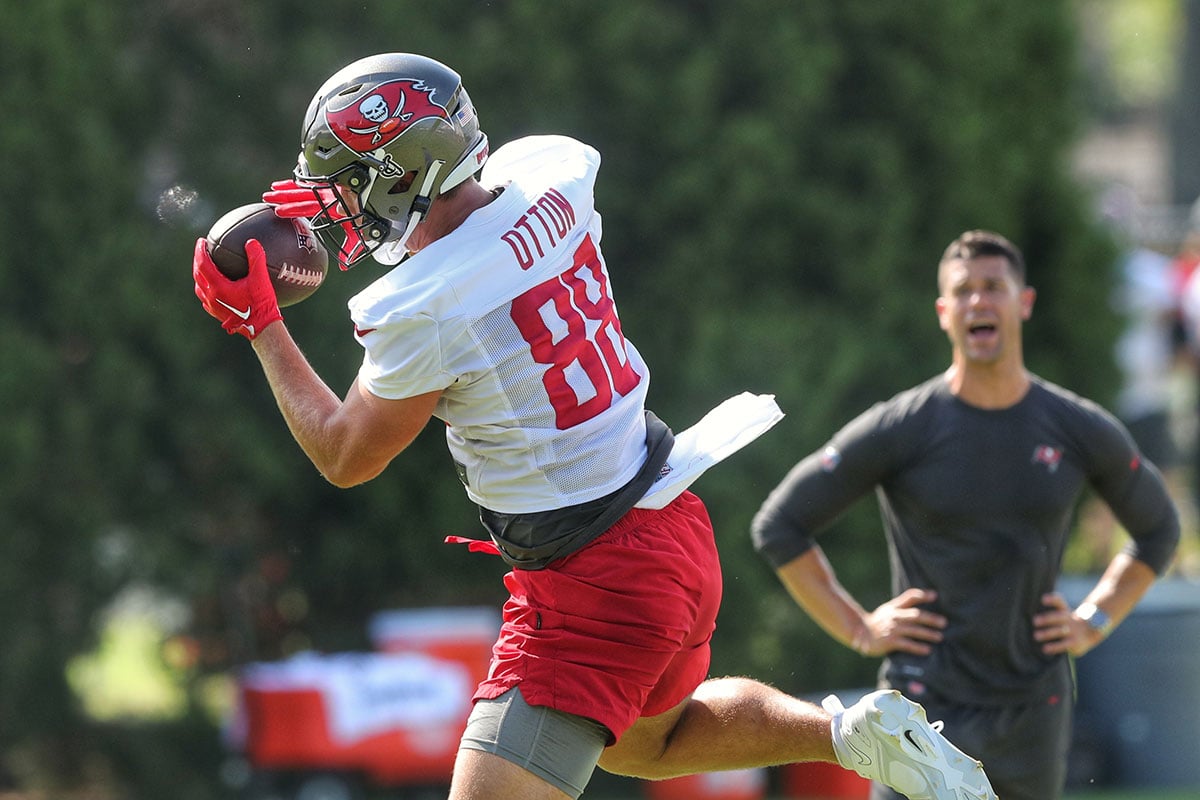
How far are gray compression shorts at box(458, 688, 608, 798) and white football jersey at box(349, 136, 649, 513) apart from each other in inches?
17.7

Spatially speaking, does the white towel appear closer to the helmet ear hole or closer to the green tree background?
the helmet ear hole

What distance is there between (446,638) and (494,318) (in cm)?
408

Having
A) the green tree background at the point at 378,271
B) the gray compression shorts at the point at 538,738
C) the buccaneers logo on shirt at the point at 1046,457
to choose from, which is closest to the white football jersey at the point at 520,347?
the gray compression shorts at the point at 538,738

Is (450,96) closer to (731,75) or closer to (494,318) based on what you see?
(494,318)

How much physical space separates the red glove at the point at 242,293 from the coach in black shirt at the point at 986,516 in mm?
1828

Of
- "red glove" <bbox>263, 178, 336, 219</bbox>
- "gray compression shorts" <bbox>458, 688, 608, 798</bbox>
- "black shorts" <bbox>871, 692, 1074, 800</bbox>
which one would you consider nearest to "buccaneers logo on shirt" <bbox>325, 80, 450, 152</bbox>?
"red glove" <bbox>263, 178, 336, 219</bbox>

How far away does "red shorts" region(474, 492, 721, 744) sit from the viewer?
388 centimetres

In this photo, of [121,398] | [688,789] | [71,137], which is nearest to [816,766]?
[688,789]

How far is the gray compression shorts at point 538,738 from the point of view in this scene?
3.80m

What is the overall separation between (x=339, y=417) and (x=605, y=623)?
75 cm

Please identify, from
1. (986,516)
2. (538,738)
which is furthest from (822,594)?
(538,738)

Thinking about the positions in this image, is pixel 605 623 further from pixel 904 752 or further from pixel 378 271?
pixel 378 271

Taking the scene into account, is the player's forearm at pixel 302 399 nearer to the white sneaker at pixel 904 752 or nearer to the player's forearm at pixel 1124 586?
the white sneaker at pixel 904 752

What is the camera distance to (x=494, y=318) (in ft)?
12.4
